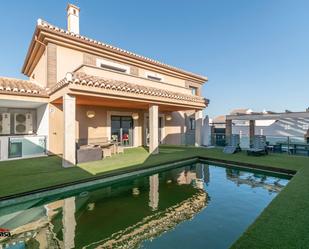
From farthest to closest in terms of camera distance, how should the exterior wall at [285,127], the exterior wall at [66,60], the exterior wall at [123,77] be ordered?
the exterior wall at [285,127] < the exterior wall at [66,60] < the exterior wall at [123,77]

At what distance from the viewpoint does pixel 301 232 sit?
10.7 feet

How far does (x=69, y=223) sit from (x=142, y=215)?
5.69ft

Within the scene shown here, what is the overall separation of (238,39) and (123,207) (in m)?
19.2

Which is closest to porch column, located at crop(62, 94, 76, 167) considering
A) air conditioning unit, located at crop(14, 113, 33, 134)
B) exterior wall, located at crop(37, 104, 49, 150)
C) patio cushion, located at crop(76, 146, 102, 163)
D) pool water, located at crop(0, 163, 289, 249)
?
patio cushion, located at crop(76, 146, 102, 163)

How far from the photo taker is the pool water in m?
3.54

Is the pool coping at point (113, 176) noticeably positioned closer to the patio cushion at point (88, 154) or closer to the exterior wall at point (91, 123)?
the patio cushion at point (88, 154)

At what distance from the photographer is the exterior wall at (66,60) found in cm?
1163

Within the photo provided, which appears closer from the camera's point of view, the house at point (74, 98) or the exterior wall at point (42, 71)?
the house at point (74, 98)

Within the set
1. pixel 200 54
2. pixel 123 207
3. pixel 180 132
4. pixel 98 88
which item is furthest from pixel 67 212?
pixel 200 54

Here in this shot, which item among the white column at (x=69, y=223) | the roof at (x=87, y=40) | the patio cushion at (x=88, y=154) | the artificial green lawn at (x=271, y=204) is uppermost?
the roof at (x=87, y=40)

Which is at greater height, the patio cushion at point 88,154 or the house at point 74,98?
the house at point 74,98

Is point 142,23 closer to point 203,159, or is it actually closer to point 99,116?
point 99,116

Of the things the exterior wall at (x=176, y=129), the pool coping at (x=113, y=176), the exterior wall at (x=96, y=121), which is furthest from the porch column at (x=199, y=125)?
the exterior wall at (x=96, y=121)

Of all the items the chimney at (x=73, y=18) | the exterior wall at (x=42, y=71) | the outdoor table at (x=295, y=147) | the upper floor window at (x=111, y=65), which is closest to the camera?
the exterior wall at (x=42, y=71)
